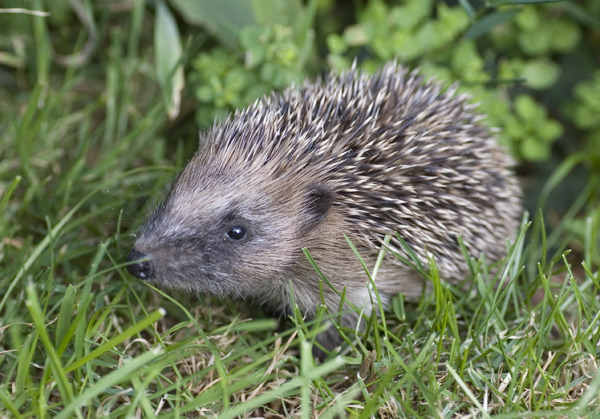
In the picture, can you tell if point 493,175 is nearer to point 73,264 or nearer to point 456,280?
point 456,280

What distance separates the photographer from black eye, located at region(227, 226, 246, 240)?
2762 mm

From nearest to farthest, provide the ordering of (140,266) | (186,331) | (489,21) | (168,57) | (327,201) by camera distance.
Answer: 1. (140,266)
2. (327,201)
3. (186,331)
4. (489,21)
5. (168,57)

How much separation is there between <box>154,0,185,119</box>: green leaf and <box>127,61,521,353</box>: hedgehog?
28.6 inches

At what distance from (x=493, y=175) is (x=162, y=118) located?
1.91m

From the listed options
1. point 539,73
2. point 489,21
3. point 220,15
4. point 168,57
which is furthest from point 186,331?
point 539,73

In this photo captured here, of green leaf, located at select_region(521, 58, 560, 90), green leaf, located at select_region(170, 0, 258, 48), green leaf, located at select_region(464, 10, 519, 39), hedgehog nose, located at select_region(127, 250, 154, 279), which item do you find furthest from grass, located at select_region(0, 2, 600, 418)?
green leaf, located at select_region(464, 10, 519, 39)

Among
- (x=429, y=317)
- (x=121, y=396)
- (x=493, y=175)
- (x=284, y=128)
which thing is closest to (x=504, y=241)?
(x=493, y=175)

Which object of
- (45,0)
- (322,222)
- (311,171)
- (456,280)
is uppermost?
(45,0)

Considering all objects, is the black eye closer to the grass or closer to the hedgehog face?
the hedgehog face

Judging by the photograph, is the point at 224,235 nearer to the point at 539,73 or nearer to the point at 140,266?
the point at 140,266

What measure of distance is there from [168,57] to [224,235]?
1.65 m

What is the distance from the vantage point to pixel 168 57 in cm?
398

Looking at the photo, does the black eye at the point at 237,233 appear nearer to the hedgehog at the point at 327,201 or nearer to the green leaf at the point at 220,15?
the hedgehog at the point at 327,201

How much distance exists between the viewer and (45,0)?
4.37 meters
